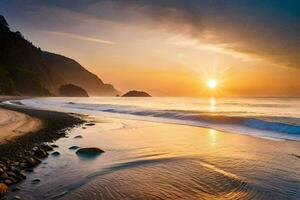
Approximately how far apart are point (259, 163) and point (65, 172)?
19.3ft

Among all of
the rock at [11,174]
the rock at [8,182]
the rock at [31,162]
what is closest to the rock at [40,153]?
the rock at [31,162]

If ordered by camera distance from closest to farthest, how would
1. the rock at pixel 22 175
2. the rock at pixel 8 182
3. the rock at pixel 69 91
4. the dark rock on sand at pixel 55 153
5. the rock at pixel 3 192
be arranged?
the rock at pixel 3 192 → the rock at pixel 8 182 → the rock at pixel 22 175 → the dark rock on sand at pixel 55 153 → the rock at pixel 69 91

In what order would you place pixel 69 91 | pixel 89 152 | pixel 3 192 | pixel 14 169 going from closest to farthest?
pixel 3 192, pixel 14 169, pixel 89 152, pixel 69 91

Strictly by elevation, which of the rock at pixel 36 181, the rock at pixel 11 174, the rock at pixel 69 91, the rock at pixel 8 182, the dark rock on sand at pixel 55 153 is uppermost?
the rock at pixel 69 91

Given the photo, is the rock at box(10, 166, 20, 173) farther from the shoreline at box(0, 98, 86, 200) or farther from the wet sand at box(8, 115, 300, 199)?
the wet sand at box(8, 115, 300, 199)

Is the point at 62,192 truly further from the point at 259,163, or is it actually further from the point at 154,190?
the point at 259,163

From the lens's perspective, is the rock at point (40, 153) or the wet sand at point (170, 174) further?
the rock at point (40, 153)

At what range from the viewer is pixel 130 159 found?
32.3ft

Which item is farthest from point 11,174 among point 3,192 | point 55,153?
point 55,153

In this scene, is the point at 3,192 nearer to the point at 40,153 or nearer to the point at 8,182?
the point at 8,182

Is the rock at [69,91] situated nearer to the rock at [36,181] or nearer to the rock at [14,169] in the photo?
the rock at [14,169]

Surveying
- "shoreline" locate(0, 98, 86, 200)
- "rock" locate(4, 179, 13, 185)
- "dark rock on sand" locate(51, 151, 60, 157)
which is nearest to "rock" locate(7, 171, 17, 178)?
"shoreline" locate(0, 98, 86, 200)

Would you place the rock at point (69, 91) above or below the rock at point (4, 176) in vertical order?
above

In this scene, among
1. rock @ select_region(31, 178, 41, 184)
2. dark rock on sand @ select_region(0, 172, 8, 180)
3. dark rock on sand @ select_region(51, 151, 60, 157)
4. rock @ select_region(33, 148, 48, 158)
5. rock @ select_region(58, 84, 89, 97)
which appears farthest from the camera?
rock @ select_region(58, 84, 89, 97)
